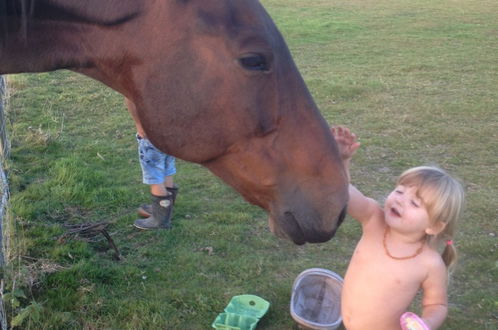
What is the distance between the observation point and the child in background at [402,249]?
2.38m

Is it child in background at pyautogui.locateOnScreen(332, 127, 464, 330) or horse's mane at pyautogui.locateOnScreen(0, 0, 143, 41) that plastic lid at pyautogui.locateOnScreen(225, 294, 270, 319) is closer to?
child in background at pyautogui.locateOnScreen(332, 127, 464, 330)

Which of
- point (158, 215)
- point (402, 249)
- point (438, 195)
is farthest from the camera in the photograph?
point (158, 215)

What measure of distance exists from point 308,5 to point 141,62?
58.2 feet

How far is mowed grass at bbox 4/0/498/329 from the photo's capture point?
10.3 feet

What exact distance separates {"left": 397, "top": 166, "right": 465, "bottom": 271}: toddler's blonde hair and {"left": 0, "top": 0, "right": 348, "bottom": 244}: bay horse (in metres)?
0.60

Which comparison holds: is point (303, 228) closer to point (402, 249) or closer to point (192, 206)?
point (402, 249)

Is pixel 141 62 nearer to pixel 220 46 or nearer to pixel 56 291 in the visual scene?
pixel 220 46

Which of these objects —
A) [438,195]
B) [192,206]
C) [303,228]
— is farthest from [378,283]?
[192,206]

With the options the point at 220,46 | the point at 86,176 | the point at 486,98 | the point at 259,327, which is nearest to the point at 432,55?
the point at 486,98

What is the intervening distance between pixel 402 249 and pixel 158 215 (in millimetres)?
2068

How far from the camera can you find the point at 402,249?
8.21ft

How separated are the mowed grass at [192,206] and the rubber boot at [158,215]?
0.08 meters

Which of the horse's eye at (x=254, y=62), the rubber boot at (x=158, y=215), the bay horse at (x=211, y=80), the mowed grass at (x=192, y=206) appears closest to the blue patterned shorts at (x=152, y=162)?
the rubber boot at (x=158, y=215)

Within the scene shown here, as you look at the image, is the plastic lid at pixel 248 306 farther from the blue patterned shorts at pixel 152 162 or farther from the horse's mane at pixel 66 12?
the horse's mane at pixel 66 12
